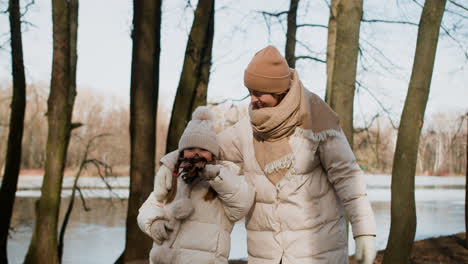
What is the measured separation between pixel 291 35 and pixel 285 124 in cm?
880

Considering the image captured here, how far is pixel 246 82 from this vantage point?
263cm

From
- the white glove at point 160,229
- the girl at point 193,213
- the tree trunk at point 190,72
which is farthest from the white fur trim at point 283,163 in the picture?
the tree trunk at point 190,72

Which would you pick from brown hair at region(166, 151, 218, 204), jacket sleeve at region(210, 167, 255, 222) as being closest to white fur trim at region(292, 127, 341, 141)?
jacket sleeve at region(210, 167, 255, 222)

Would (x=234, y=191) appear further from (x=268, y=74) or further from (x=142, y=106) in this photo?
(x=142, y=106)

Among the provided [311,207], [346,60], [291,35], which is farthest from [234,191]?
[291,35]

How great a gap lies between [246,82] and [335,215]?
0.88 metres

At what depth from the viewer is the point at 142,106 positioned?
7602mm

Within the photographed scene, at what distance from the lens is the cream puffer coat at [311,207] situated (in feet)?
8.25

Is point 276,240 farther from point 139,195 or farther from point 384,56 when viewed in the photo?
point 384,56

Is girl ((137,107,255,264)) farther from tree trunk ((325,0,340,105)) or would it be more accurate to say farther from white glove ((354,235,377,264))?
tree trunk ((325,0,340,105))

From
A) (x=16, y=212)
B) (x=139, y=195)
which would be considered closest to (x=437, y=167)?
(x=16, y=212)

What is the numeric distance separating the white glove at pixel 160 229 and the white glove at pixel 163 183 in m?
0.16

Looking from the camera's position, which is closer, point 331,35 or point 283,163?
point 283,163

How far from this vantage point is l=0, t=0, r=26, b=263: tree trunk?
29.9 ft
